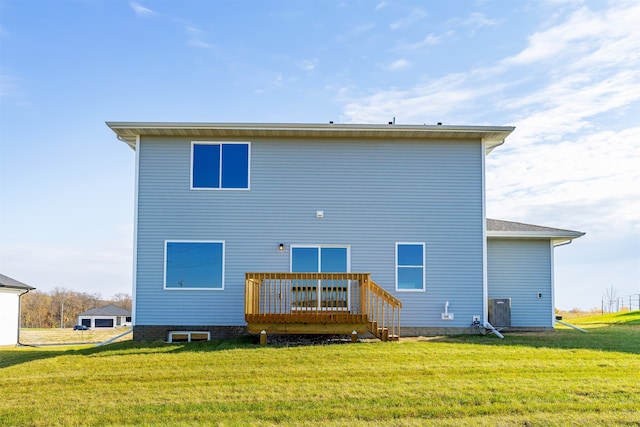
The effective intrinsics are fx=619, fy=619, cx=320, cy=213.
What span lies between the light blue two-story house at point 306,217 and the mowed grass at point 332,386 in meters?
2.08

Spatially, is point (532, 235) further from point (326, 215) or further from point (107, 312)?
point (107, 312)

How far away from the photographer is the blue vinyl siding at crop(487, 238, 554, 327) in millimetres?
15664

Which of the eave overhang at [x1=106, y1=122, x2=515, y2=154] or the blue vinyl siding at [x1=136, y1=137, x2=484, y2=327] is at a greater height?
the eave overhang at [x1=106, y1=122, x2=515, y2=154]

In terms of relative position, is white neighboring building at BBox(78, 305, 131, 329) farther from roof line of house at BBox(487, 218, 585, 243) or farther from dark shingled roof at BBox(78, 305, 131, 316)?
roof line of house at BBox(487, 218, 585, 243)

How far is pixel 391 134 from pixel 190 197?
4823mm

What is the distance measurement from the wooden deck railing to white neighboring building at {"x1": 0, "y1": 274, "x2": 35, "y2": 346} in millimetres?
15739

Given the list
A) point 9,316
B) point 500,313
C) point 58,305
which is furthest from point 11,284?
point 58,305

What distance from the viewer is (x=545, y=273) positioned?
1577cm

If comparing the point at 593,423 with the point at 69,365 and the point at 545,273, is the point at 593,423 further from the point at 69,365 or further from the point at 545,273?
the point at 545,273

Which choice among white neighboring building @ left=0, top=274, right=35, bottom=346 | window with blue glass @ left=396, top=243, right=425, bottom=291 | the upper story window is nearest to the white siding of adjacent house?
white neighboring building @ left=0, top=274, right=35, bottom=346

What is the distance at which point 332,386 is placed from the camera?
8.33 meters

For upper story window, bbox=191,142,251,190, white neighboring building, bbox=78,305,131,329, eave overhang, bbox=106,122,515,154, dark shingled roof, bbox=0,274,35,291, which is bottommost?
white neighboring building, bbox=78,305,131,329

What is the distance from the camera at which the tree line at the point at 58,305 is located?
186 feet

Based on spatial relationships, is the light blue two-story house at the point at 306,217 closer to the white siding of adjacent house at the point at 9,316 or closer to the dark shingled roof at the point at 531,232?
the dark shingled roof at the point at 531,232
